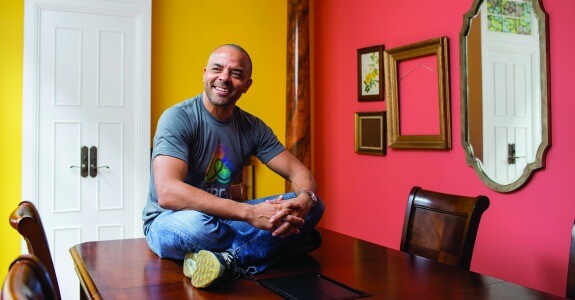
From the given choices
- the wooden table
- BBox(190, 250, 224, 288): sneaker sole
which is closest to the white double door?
the wooden table

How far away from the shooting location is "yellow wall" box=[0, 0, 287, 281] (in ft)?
11.3

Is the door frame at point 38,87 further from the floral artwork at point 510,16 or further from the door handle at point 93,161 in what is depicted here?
the floral artwork at point 510,16

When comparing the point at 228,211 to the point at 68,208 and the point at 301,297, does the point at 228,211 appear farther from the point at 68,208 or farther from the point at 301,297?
the point at 68,208

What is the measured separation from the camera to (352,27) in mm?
3936

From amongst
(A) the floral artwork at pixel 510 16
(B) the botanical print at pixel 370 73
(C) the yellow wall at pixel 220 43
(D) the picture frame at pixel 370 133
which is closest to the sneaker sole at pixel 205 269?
(A) the floral artwork at pixel 510 16

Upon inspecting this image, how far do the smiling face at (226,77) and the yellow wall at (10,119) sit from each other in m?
1.98

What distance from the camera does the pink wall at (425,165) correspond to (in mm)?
2439

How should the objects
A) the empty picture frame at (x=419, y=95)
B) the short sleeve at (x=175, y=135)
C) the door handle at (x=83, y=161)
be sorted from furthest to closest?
the door handle at (x=83, y=161)
the empty picture frame at (x=419, y=95)
the short sleeve at (x=175, y=135)

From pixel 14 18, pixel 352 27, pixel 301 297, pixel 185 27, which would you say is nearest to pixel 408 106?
pixel 352 27

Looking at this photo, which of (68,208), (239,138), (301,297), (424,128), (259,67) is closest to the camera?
(301,297)

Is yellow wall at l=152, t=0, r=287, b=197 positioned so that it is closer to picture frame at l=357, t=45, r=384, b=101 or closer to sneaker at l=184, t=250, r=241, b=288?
picture frame at l=357, t=45, r=384, b=101

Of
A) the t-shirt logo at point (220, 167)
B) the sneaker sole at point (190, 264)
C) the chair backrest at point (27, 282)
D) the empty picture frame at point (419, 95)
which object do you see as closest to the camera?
the chair backrest at point (27, 282)

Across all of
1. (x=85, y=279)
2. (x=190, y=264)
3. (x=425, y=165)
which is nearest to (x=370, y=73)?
(x=425, y=165)

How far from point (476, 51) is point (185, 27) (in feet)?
6.98
